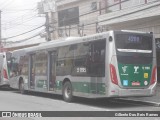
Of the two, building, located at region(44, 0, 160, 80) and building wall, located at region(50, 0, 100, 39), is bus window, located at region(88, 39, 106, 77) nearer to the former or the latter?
building, located at region(44, 0, 160, 80)

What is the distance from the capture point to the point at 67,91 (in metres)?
18.7

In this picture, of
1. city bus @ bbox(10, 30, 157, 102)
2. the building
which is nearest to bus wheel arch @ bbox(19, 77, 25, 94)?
city bus @ bbox(10, 30, 157, 102)

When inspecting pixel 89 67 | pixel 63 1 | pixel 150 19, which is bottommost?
pixel 89 67

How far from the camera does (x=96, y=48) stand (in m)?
16.4

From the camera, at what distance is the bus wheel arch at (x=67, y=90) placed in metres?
18.2

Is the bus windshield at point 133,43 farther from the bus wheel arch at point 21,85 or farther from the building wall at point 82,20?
the building wall at point 82,20

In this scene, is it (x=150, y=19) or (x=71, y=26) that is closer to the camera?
(x=150, y=19)

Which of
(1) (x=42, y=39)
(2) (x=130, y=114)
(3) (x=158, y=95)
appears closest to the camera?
(2) (x=130, y=114)

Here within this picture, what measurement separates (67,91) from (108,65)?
376cm

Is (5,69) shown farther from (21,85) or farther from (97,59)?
(97,59)

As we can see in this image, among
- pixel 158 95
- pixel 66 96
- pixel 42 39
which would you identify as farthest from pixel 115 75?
pixel 42 39

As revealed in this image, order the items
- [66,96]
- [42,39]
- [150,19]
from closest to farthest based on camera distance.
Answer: [66,96], [150,19], [42,39]

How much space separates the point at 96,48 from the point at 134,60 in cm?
164

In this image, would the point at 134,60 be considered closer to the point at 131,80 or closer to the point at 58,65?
the point at 131,80
